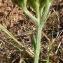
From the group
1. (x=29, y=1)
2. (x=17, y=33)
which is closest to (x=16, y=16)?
(x=17, y=33)

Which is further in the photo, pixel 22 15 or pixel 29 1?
pixel 22 15

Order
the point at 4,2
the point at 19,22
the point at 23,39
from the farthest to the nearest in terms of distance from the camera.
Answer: the point at 4,2 → the point at 19,22 → the point at 23,39

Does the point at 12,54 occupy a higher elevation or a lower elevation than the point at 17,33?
lower

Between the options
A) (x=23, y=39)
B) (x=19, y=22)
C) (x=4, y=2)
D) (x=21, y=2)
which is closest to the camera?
Answer: (x=21, y=2)

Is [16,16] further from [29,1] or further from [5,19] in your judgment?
[29,1]

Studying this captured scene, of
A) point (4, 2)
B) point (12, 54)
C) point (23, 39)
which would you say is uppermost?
point (4, 2)

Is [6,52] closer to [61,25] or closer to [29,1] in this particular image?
[61,25]

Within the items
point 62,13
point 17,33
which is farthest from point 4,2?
point 62,13
